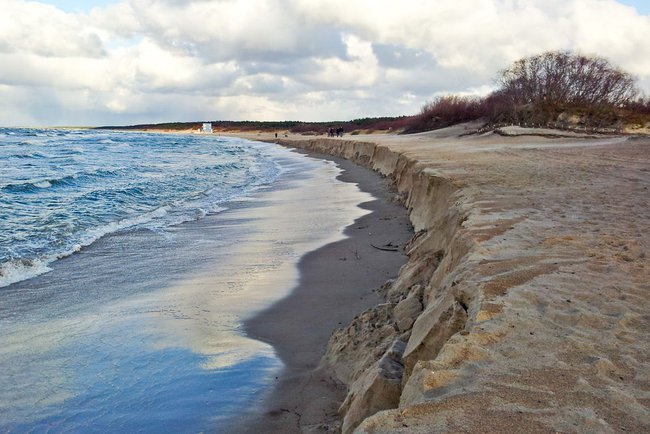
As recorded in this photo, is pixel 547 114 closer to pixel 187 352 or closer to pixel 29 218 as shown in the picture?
pixel 29 218

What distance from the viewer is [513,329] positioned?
12.6 ft

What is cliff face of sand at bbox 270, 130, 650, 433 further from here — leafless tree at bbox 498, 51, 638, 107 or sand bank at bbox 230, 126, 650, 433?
leafless tree at bbox 498, 51, 638, 107

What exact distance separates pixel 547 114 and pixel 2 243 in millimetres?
32300

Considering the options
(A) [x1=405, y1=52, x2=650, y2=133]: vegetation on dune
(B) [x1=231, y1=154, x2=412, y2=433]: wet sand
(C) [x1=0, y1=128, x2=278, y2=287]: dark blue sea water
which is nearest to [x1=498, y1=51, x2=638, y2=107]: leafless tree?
(A) [x1=405, y1=52, x2=650, y2=133]: vegetation on dune

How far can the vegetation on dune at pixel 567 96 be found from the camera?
1330 inches

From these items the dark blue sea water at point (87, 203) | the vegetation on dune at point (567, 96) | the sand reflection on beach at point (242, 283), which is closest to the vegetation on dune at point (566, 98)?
the vegetation on dune at point (567, 96)

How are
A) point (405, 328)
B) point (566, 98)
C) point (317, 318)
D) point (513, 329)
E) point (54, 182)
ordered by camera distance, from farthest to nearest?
point (566, 98) → point (54, 182) → point (317, 318) → point (405, 328) → point (513, 329)

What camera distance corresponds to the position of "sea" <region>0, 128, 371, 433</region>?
A: 4.73 meters

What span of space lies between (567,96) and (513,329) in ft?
130

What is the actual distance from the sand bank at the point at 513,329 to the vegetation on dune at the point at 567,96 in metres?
27.3

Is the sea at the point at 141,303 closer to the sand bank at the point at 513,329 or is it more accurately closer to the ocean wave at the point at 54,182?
the sand bank at the point at 513,329

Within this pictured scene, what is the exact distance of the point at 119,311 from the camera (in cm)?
708

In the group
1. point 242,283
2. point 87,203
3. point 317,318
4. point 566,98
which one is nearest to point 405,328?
point 317,318

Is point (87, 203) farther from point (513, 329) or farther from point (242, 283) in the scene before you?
point (513, 329)
